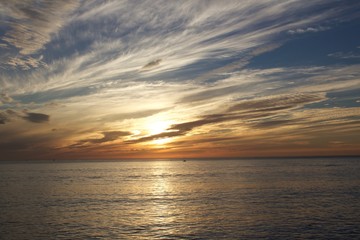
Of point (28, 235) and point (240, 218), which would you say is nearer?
point (28, 235)

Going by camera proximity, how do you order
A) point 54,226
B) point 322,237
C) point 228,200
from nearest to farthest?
point 322,237
point 54,226
point 228,200

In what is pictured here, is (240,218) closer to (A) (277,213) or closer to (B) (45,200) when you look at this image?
(A) (277,213)

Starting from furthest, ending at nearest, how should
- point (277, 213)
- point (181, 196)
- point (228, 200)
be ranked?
1. point (181, 196)
2. point (228, 200)
3. point (277, 213)

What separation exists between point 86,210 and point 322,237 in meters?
35.3

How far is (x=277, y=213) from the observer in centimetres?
4822

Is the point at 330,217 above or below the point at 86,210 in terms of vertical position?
below

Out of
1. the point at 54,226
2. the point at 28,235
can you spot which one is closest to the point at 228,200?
the point at 54,226

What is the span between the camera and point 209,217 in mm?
46188

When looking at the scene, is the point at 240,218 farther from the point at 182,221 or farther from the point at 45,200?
the point at 45,200

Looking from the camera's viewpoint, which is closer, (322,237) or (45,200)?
(322,237)

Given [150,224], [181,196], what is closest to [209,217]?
[150,224]

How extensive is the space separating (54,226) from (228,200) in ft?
105

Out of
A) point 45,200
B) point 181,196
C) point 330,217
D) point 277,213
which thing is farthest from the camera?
point 181,196

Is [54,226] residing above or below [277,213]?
above
